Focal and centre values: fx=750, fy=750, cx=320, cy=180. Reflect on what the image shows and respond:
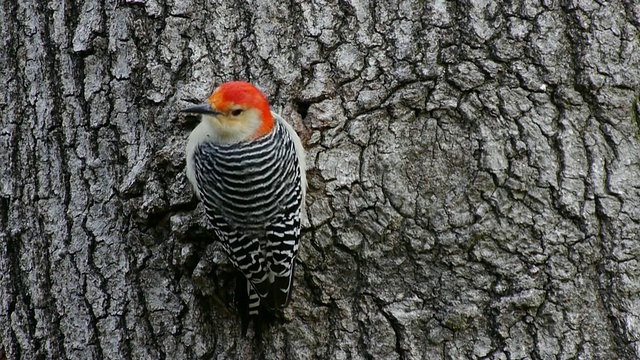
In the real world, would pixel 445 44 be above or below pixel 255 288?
above

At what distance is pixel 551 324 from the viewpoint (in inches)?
116

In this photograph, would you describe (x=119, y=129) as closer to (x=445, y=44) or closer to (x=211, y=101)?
(x=211, y=101)

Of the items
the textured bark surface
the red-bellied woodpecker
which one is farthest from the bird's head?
the textured bark surface

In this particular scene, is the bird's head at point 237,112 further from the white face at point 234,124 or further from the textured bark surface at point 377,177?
the textured bark surface at point 377,177

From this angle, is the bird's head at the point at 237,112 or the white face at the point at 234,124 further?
the white face at the point at 234,124

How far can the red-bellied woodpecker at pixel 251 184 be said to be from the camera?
3.05 metres

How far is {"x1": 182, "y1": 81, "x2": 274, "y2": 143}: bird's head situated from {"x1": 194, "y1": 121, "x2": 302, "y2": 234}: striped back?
0.05m

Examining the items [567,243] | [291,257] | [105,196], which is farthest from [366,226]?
[105,196]

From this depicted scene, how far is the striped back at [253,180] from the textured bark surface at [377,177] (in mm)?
103

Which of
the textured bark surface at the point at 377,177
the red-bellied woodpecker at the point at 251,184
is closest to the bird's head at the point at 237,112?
the red-bellied woodpecker at the point at 251,184

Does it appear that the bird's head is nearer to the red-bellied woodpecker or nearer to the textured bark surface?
the red-bellied woodpecker

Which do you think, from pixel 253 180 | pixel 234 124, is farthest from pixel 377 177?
pixel 234 124

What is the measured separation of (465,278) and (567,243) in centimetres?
43

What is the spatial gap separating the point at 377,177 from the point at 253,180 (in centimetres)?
58
